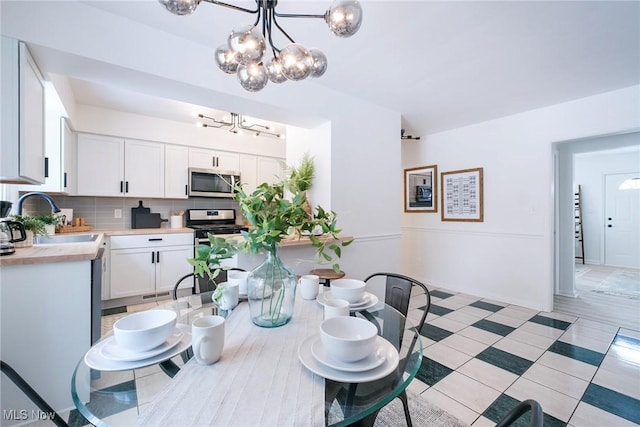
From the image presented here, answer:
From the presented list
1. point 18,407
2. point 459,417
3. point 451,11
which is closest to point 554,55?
point 451,11

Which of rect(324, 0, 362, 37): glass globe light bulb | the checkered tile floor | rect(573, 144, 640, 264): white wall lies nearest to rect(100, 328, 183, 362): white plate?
rect(324, 0, 362, 37): glass globe light bulb

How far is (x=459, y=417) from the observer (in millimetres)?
1598

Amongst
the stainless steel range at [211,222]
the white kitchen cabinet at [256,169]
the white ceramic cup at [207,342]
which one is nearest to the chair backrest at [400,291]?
the white ceramic cup at [207,342]

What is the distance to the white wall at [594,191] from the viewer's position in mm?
5668

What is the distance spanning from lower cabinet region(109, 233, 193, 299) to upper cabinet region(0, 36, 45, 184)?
1.86m

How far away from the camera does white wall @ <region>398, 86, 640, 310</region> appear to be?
3005 mm

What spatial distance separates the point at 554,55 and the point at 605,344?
2543 millimetres

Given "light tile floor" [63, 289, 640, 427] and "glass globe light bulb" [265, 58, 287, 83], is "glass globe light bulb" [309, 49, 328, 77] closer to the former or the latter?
"glass globe light bulb" [265, 58, 287, 83]

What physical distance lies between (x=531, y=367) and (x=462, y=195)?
7.95ft

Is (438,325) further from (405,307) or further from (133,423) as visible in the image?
(133,423)

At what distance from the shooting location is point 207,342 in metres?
0.82

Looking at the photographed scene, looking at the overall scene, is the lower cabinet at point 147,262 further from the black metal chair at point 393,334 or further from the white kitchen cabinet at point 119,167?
the black metal chair at point 393,334

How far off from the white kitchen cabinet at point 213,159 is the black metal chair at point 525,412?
4.36 meters

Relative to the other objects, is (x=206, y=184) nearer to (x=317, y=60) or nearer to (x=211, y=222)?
(x=211, y=222)
